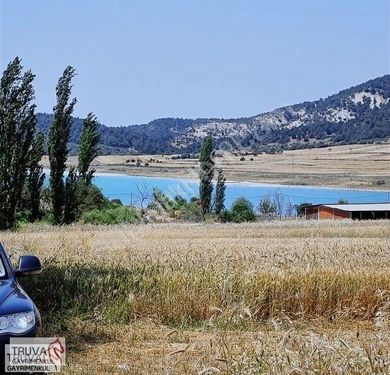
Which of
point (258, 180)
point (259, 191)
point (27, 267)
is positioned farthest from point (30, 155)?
point (258, 180)

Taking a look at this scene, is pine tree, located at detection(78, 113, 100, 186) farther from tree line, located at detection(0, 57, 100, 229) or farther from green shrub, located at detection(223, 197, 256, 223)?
green shrub, located at detection(223, 197, 256, 223)

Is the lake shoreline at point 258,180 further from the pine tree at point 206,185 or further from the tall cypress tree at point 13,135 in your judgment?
the tall cypress tree at point 13,135

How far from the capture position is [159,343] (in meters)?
8.59

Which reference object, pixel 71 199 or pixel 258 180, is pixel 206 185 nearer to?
pixel 71 199

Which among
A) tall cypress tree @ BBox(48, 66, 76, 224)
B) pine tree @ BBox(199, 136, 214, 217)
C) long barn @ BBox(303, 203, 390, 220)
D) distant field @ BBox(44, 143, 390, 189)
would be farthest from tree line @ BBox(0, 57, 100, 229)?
distant field @ BBox(44, 143, 390, 189)

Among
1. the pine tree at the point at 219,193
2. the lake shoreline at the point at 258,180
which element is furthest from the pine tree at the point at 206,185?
the lake shoreline at the point at 258,180

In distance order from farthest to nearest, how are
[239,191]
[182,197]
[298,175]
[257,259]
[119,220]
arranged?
1. [298,175]
2. [239,191]
3. [182,197]
4. [119,220]
5. [257,259]

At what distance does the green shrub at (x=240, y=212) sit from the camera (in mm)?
71750

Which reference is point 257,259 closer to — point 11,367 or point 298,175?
point 11,367

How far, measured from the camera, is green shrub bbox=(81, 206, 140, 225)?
58188 mm

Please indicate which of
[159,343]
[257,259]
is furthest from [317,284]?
[257,259]

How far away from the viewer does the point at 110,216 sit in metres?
60.4

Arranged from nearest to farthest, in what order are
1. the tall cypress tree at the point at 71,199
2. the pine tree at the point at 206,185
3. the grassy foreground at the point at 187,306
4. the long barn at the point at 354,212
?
the grassy foreground at the point at 187,306, the tall cypress tree at the point at 71,199, the long barn at the point at 354,212, the pine tree at the point at 206,185

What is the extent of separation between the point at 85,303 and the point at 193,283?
1648 millimetres
